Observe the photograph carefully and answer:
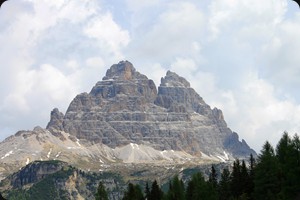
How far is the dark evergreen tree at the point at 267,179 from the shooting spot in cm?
7481

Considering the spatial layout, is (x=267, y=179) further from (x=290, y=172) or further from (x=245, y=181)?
(x=245, y=181)

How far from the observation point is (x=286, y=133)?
291ft

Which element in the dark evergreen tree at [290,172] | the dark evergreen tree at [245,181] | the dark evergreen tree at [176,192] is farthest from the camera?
the dark evergreen tree at [176,192]

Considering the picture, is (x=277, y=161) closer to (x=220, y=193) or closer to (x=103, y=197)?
(x=220, y=193)

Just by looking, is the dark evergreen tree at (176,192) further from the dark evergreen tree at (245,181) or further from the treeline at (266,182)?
the dark evergreen tree at (245,181)

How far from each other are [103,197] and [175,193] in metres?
29.9

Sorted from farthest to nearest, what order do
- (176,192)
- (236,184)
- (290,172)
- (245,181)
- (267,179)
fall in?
(176,192) < (236,184) < (245,181) < (267,179) < (290,172)

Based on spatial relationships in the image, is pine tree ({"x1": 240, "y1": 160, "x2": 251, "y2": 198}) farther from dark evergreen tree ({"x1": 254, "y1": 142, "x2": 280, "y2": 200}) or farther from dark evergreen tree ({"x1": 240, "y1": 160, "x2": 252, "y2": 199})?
dark evergreen tree ({"x1": 254, "y1": 142, "x2": 280, "y2": 200})

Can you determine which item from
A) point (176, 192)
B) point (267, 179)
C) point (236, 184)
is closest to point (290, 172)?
point (267, 179)

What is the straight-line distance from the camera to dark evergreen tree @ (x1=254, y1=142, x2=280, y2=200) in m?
74.8

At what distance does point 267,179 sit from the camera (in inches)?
3036

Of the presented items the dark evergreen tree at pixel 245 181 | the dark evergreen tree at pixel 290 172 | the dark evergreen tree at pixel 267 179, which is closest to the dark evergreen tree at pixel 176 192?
the dark evergreen tree at pixel 245 181

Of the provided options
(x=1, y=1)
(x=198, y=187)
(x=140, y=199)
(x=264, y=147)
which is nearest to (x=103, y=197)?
(x=140, y=199)

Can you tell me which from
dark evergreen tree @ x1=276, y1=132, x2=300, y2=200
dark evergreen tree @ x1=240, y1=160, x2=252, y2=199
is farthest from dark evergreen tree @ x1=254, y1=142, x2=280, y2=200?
dark evergreen tree @ x1=240, y1=160, x2=252, y2=199
